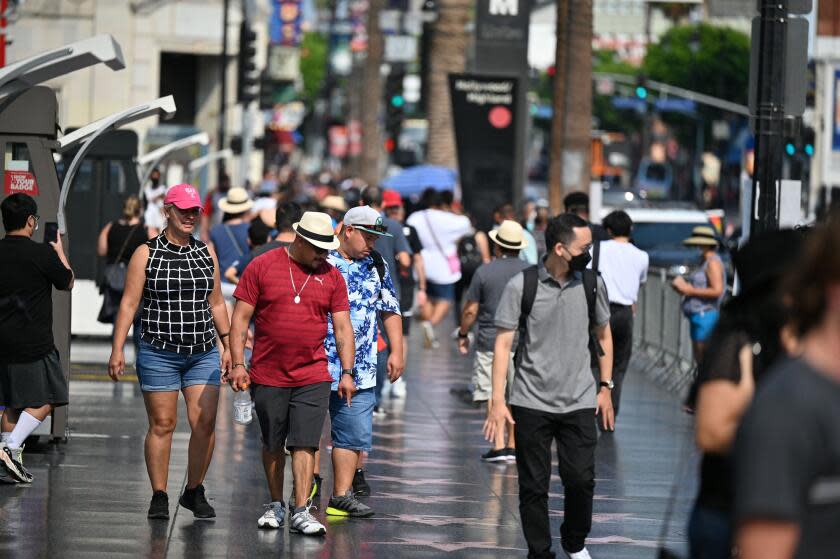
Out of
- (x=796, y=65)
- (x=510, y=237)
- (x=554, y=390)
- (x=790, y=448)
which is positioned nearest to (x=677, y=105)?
(x=510, y=237)

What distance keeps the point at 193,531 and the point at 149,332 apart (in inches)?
42.4

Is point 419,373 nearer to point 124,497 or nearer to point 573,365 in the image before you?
point 124,497

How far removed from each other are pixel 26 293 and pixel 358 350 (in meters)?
1.96

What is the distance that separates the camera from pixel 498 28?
28.1 meters

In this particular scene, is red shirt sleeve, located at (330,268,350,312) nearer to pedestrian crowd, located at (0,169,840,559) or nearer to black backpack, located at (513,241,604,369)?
pedestrian crowd, located at (0,169,840,559)

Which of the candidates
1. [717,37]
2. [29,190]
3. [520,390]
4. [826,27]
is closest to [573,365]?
[520,390]

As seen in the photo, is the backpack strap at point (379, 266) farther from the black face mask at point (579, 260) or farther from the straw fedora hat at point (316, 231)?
the black face mask at point (579, 260)

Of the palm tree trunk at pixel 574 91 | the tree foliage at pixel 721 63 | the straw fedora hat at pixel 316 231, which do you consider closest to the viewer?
the straw fedora hat at pixel 316 231

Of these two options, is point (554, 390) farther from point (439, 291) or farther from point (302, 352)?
point (439, 291)

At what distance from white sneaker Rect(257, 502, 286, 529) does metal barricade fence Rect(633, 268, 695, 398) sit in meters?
7.99

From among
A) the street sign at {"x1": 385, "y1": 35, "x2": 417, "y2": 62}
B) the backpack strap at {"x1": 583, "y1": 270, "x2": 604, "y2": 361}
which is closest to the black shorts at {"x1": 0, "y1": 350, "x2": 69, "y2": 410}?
the backpack strap at {"x1": 583, "y1": 270, "x2": 604, "y2": 361}

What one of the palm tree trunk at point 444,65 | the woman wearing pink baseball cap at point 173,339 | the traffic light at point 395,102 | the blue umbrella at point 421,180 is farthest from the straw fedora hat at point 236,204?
the traffic light at point 395,102

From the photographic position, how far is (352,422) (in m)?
9.53

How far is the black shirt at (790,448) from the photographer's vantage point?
11.3ft
